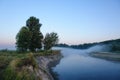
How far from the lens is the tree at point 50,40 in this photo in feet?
360

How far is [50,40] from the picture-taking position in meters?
112

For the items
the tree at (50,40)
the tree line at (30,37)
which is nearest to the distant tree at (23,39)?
the tree line at (30,37)

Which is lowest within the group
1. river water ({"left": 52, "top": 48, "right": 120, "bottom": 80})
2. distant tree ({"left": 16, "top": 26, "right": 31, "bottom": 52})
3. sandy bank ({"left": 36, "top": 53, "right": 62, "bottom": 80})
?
river water ({"left": 52, "top": 48, "right": 120, "bottom": 80})

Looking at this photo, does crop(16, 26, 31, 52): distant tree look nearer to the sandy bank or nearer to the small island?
the small island

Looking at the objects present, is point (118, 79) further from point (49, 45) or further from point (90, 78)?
point (49, 45)

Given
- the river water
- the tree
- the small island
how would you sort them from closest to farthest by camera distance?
the small island < the river water < the tree

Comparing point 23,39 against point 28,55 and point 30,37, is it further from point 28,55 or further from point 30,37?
point 28,55

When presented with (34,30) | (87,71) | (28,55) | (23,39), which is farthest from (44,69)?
(34,30)

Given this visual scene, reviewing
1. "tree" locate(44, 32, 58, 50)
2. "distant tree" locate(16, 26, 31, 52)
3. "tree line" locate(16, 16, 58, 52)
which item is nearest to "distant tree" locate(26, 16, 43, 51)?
"tree line" locate(16, 16, 58, 52)

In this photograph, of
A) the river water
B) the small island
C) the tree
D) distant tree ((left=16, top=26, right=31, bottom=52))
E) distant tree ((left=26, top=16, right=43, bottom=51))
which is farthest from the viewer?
the tree

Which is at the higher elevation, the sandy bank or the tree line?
the tree line

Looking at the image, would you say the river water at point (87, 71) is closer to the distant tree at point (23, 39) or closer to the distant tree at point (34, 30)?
the distant tree at point (34, 30)

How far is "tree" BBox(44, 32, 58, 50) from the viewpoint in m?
110

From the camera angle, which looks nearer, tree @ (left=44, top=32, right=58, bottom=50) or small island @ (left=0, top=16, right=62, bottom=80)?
small island @ (left=0, top=16, right=62, bottom=80)
